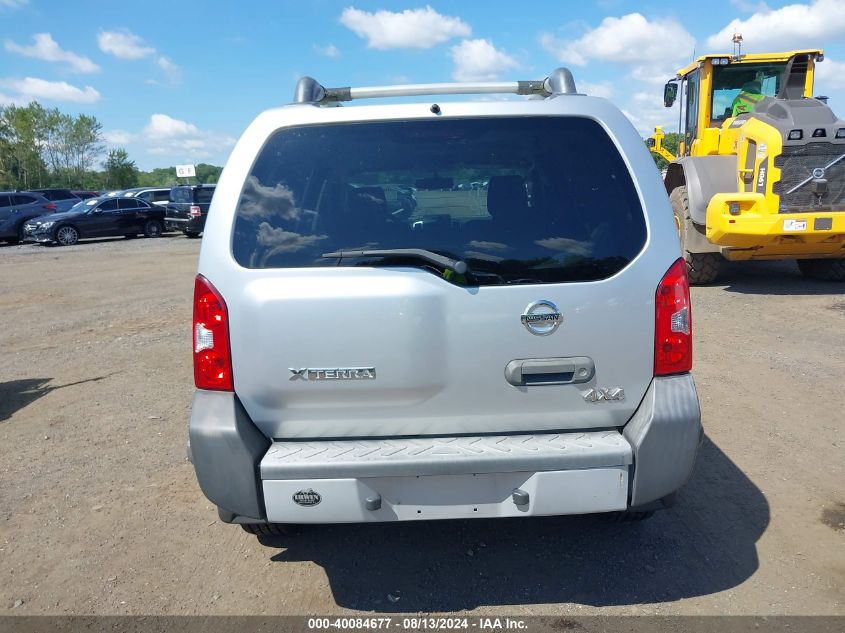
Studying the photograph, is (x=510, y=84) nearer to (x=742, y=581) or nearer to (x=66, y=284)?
(x=742, y=581)

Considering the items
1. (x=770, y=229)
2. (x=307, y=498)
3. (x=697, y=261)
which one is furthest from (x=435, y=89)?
(x=697, y=261)

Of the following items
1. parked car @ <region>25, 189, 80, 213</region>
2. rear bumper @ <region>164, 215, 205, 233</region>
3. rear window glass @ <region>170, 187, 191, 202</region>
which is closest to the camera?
rear bumper @ <region>164, 215, 205, 233</region>

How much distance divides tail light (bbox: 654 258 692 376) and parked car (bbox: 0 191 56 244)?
26216 mm

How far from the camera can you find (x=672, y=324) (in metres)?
2.68

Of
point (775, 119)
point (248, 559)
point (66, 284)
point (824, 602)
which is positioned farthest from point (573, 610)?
point (66, 284)

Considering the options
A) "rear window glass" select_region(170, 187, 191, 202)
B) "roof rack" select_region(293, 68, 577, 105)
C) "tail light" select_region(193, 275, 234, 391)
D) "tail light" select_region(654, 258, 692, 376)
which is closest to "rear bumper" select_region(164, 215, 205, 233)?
"rear window glass" select_region(170, 187, 191, 202)

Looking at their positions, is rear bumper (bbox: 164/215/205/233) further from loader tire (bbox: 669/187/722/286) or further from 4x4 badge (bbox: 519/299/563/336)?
4x4 badge (bbox: 519/299/563/336)

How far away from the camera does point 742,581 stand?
302 centimetres

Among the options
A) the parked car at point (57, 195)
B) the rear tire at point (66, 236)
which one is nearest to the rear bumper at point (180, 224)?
the rear tire at point (66, 236)

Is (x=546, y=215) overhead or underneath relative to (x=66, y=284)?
overhead

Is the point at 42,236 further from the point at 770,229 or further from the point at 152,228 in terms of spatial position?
the point at 770,229

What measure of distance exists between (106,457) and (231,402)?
8.01ft

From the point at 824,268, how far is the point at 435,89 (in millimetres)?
8557

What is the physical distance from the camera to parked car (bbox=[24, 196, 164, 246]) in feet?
73.4
